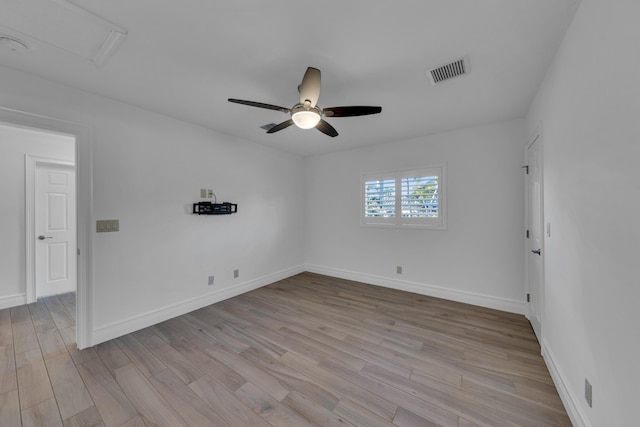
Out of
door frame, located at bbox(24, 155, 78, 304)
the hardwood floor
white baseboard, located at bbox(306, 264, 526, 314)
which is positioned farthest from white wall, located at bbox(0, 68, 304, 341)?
door frame, located at bbox(24, 155, 78, 304)

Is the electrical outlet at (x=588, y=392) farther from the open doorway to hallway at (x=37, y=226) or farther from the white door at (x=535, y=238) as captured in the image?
the open doorway to hallway at (x=37, y=226)

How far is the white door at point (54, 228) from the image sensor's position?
349 cm

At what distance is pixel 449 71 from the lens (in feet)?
6.49

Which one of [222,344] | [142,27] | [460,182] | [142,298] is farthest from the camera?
[460,182]

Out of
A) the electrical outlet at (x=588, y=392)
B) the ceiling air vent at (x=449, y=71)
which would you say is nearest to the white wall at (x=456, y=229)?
the ceiling air vent at (x=449, y=71)

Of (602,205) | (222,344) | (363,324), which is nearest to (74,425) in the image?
(222,344)

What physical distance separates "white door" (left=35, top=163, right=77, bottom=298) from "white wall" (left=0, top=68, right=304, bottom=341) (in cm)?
191

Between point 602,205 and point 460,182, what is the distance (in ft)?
7.85

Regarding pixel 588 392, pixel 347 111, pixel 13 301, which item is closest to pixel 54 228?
pixel 13 301

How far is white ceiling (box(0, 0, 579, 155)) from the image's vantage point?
4.56 feet

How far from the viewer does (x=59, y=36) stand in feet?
5.17

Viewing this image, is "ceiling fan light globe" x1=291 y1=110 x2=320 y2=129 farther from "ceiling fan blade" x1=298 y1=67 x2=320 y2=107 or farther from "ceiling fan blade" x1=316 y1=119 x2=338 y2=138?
"ceiling fan blade" x1=316 y1=119 x2=338 y2=138

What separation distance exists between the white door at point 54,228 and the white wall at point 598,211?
5.65m

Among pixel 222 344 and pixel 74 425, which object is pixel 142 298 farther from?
pixel 74 425
